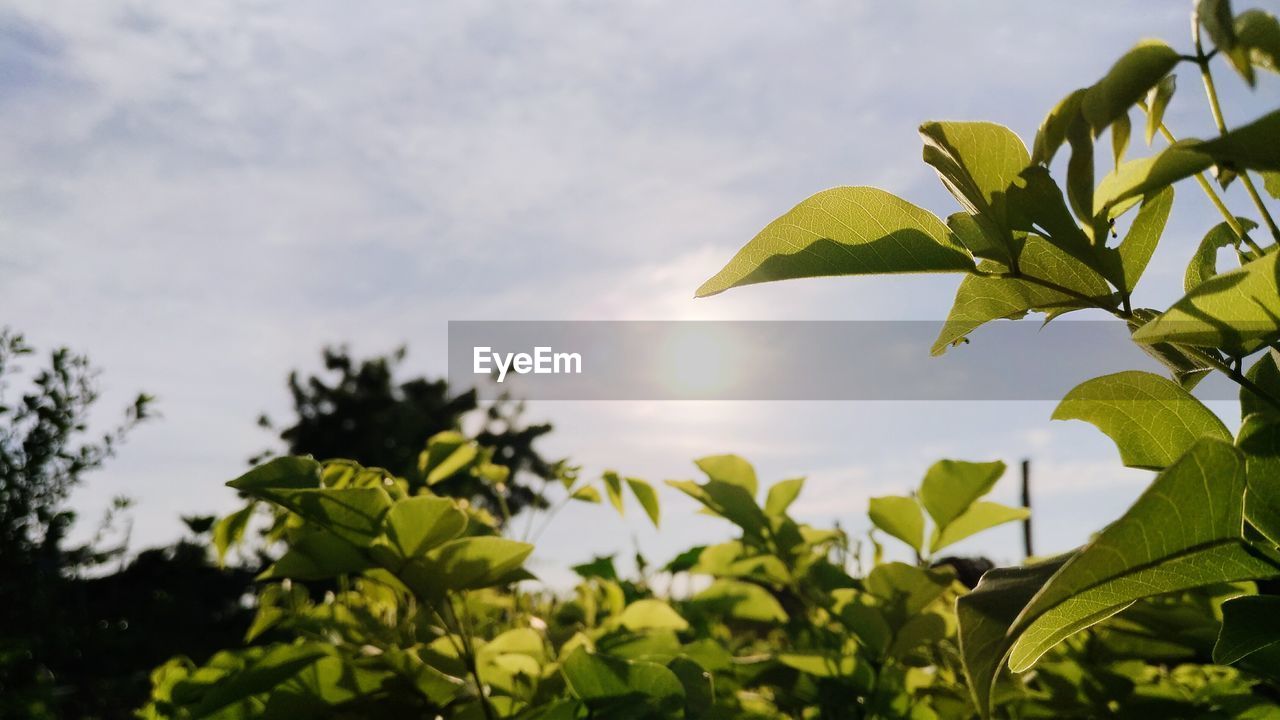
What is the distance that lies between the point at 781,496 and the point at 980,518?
0.28 metres

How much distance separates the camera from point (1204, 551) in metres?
0.43

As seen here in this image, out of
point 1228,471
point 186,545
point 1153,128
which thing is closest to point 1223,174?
point 1153,128

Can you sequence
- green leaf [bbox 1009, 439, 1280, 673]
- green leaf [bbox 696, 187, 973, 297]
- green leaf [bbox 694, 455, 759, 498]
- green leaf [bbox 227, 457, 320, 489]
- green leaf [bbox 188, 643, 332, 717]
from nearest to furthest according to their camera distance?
green leaf [bbox 1009, 439, 1280, 673]
green leaf [bbox 696, 187, 973, 297]
green leaf [bbox 227, 457, 320, 489]
green leaf [bbox 188, 643, 332, 717]
green leaf [bbox 694, 455, 759, 498]

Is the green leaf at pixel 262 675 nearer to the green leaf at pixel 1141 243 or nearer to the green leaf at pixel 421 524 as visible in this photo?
the green leaf at pixel 421 524

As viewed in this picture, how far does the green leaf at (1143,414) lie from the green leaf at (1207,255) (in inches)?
3.7

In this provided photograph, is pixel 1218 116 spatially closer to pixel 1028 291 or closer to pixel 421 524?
pixel 1028 291

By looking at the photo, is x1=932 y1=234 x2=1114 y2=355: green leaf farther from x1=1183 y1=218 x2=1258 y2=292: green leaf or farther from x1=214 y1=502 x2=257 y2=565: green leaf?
x1=214 y1=502 x2=257 y2=565: green leaf

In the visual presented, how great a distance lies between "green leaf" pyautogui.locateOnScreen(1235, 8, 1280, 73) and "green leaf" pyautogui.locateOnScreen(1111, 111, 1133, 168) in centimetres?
5

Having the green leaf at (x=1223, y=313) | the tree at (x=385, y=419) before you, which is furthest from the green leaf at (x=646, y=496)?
the tree at (x=385, y=419)

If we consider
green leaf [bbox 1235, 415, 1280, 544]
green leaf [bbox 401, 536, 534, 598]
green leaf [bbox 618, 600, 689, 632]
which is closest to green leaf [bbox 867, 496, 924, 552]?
green leaf [bbox 618, 600, 689, 632]

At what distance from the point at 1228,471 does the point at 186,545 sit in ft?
17.0

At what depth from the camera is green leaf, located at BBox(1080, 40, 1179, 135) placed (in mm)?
371

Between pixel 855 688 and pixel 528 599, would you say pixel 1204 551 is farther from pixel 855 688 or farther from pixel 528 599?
→ pixel 528 599

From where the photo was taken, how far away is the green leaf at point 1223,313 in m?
0.41
